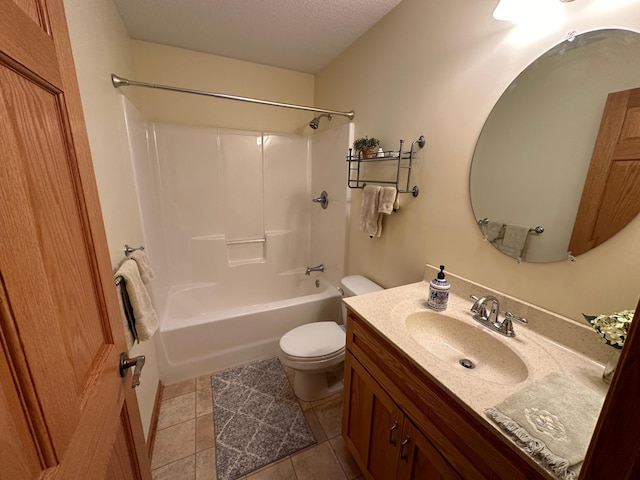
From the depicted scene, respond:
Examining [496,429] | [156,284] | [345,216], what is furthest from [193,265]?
[496,429]

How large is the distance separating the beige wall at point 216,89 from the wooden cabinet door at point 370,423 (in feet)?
7.12

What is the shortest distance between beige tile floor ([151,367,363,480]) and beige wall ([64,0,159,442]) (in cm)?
15

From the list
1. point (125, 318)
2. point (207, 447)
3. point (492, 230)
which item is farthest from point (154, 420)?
point (492, 230)

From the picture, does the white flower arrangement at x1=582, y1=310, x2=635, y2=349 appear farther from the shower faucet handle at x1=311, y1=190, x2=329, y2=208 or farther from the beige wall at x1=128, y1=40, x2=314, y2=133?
the beige wall at x1=128, y1=40, x2=314, y2=133

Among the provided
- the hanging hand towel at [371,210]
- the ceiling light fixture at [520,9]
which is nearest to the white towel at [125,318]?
the hanging hand towel at [371,210]

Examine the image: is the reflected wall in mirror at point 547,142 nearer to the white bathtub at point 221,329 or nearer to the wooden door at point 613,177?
the wooden door at point 613,177

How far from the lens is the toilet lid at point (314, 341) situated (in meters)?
1.56

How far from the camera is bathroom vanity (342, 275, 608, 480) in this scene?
2.22ft

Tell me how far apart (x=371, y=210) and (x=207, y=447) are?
1634mm

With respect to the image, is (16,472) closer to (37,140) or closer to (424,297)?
(37,140)

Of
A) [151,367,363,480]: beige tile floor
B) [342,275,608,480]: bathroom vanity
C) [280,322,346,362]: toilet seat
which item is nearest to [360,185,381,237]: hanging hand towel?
[342,275,608,480]: bathroom vanity

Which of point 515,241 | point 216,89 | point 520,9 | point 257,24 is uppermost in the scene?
point 257,24

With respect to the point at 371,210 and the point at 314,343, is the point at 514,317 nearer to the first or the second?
the point at 371,210

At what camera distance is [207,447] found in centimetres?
141
